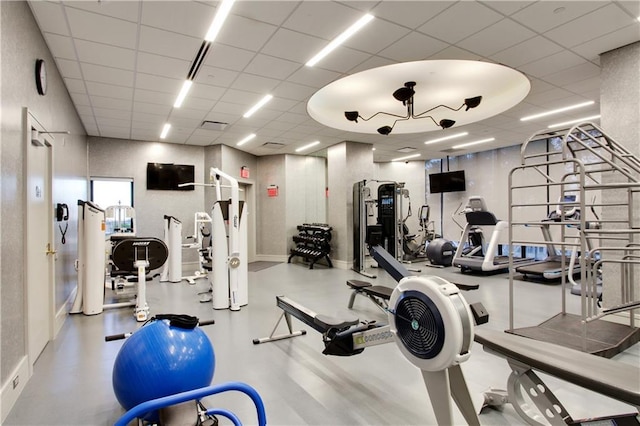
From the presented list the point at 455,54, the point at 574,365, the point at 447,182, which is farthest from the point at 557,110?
the point at 574,365

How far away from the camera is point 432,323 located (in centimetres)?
157

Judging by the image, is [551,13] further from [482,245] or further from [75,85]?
[75,85]

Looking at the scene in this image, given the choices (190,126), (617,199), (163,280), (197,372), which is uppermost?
(190,126)

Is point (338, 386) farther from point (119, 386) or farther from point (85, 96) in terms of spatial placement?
point (85, 96)

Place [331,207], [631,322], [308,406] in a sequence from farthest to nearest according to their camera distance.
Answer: [331,207] → [631,322] → [308,406]

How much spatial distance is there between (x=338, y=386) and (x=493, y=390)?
1058mm

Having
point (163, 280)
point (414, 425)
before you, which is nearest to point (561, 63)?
point (414, 425)

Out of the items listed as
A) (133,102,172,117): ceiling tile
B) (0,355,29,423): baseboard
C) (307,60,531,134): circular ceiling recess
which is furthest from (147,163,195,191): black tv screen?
(0,355,29,423): baseboard

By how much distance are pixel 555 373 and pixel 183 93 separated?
212 inches

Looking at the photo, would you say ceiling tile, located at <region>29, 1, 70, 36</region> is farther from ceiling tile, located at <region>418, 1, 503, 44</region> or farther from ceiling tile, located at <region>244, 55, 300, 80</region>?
ceiling tile, located at <region>418, 1, 503, 44</region>

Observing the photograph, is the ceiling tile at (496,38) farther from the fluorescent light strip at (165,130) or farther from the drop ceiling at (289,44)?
the fluorescent light strip at (165,130)

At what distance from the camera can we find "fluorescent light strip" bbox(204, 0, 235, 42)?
2949 millimetres

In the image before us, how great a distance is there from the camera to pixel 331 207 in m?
8.62

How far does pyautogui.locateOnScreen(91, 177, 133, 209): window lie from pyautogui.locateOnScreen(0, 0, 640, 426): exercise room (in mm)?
60
